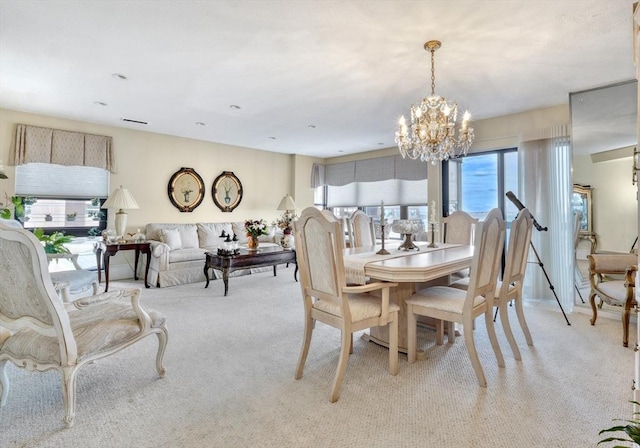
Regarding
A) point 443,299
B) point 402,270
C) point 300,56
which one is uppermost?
point 300,56

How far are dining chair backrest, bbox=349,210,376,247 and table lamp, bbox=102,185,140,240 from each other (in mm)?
3527

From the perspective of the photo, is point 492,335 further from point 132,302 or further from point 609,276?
point 132,302

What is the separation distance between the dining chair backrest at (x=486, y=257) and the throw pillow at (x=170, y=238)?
462 centimetres

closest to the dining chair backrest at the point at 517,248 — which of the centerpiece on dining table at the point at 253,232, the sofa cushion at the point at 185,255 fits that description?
the centerpiece on dining table at the point at 253,232

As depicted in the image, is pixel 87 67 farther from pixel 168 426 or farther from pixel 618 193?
pixel 618 193

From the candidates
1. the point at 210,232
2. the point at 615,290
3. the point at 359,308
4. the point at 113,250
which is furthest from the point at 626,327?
the point at 113,250

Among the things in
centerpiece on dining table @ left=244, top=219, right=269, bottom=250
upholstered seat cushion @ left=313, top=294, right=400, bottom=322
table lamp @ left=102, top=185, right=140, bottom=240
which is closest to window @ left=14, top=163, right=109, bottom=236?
table lamp @ left=102, top=185, right=140, bottom=240

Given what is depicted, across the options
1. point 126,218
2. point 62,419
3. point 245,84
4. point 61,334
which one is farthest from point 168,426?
point 126,218

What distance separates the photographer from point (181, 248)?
17.9ft

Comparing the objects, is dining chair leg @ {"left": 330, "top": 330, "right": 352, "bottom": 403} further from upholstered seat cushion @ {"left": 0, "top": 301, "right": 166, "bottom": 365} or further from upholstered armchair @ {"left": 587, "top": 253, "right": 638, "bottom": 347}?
upholstered armchair @ {"left": 587, "top": 253, "right": 638, "bottom": 347}

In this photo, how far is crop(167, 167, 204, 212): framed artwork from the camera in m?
6.00

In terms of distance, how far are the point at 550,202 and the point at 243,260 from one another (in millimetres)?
4169

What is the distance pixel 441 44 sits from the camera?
2689 mm

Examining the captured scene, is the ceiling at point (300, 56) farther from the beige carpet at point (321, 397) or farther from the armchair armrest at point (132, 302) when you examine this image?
the beige carpet at point (321, 397)
